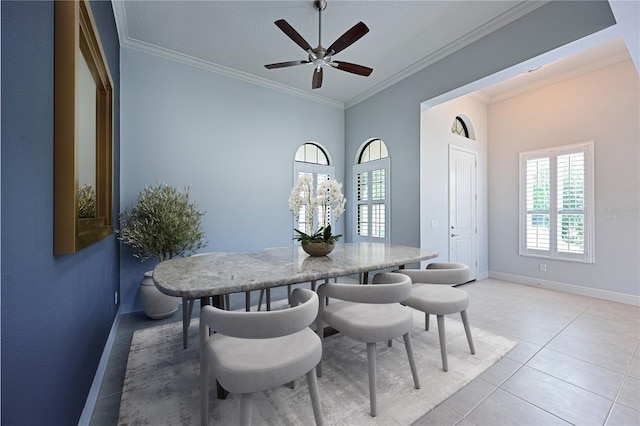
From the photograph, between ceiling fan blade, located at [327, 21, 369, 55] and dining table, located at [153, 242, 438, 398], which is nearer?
dining table, located at [153, 242, 438, 398]

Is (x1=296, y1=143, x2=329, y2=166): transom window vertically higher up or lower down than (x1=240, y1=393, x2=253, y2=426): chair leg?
higher up

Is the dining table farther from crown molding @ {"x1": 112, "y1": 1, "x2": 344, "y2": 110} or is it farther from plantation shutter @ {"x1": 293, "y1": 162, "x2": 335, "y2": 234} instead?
crown molding @ {"x1": 112, "y1": 1, "x2": 344, "y2": 110}

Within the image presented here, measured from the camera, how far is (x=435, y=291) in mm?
2162

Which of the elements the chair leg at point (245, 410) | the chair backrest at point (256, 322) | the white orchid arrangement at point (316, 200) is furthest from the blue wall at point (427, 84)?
the chair leg at point (245, 410)

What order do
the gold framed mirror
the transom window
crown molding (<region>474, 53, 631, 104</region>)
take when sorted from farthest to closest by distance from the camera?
1. the transom window
2. crown molding (<region>474, 53, 631, 104</region>)
3. the gold framed mirror

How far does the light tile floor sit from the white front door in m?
1.17

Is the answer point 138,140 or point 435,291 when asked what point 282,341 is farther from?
point 138,140

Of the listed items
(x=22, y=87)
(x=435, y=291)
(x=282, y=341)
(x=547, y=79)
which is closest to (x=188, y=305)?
(x=282, y=341)

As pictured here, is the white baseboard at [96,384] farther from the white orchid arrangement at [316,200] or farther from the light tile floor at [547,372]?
the white orchid arrangement at [316,200]

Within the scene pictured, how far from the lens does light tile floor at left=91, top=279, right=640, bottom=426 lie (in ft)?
5.00

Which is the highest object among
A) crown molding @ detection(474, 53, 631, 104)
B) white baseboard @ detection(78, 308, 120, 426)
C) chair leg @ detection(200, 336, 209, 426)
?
crown molding @ detection(474, 53, 631, 104)

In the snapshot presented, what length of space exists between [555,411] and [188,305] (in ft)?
9.15

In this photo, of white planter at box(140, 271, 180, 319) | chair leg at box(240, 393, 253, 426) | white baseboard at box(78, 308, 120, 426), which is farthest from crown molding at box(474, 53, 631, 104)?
white baseboard at box(78, 308, 120, 426)

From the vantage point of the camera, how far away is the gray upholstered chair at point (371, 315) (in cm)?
149
